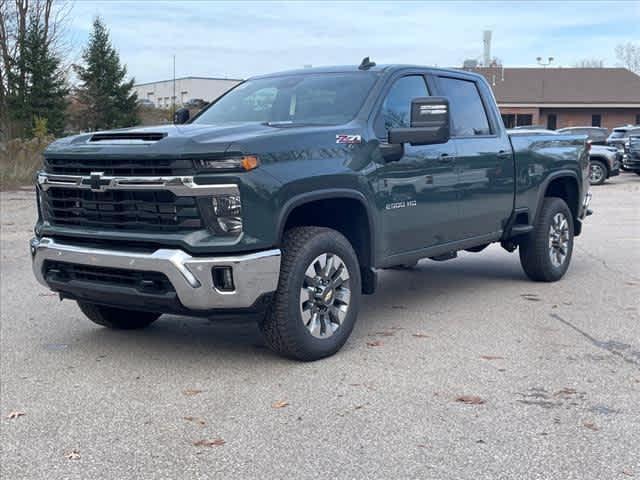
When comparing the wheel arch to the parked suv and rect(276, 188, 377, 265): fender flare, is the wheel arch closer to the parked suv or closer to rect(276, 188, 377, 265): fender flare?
rect(276, 188, 377, 265): fender flare

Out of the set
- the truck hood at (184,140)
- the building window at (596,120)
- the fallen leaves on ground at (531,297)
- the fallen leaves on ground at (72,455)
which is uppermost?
the building window at (596,120)

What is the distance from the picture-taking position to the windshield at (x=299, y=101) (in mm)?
6266

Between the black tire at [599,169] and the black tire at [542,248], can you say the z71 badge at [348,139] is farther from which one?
the black tire at [599,169]

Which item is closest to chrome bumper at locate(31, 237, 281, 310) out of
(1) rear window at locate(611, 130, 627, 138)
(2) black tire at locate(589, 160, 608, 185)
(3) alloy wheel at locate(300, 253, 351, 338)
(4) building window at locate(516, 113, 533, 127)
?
(3) alloy wheel at locate(300, 253, 351, 338)

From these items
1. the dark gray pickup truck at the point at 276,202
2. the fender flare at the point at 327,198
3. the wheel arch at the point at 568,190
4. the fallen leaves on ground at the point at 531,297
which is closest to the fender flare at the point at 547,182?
the wheel arch at the point at 568,190

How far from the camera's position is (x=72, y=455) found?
4.04m

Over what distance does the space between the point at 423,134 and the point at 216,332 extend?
226cm

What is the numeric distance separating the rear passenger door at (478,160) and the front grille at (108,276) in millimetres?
2879

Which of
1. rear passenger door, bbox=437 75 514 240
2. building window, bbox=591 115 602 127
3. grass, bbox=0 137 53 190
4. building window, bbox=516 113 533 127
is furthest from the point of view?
building window, bbox=591 115 602 127

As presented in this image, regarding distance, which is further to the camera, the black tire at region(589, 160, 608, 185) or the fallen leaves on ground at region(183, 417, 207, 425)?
the black tire at region(589, 160, 608, 185)

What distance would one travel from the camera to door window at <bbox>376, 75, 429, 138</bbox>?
6.23 m

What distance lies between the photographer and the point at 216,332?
257 inches

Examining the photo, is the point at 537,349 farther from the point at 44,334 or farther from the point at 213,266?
the point at 44,334

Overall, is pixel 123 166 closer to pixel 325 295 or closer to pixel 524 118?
pixel 325 295
